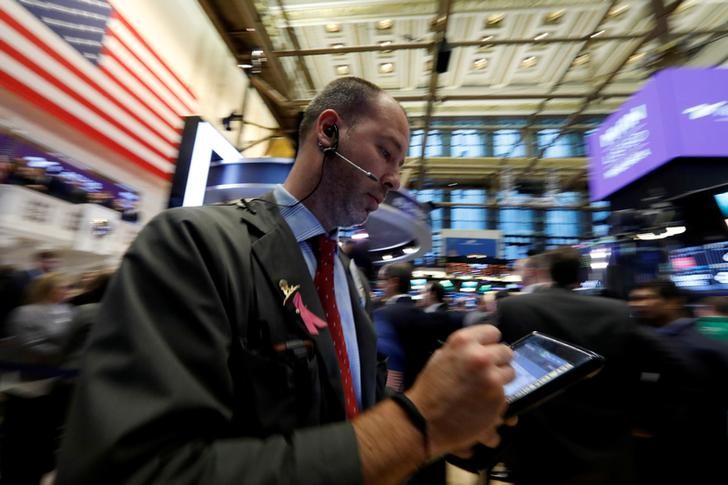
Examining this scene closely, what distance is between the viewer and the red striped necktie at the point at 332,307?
2.96 ft

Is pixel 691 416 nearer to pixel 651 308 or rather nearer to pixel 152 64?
pixel 651 308

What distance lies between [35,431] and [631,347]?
12.5ft

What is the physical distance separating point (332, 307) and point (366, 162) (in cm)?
46

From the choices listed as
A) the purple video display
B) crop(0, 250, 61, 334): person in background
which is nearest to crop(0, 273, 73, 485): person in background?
crop(0, 250, 61, 334): person in background

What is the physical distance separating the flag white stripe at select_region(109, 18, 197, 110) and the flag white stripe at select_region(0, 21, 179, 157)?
2.07 ft


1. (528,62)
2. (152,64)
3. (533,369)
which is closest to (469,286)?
(528,62)

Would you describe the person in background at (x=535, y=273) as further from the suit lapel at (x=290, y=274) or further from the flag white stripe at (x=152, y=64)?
the flag white stripe at (x=152, y=64)

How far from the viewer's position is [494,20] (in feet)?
21.5

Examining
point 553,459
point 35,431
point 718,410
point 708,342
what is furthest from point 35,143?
point 718,410

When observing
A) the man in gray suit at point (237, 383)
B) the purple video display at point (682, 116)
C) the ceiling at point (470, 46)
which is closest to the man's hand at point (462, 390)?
the man in gray suit at point (237, 383)

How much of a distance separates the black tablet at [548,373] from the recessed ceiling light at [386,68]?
8.13 metres

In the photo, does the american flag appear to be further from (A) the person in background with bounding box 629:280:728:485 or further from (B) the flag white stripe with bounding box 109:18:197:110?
(A) the person in background with bounding box 629:280:728:485

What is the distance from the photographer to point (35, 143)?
2795 mm

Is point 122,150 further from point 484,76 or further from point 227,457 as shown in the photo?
point 484,76
